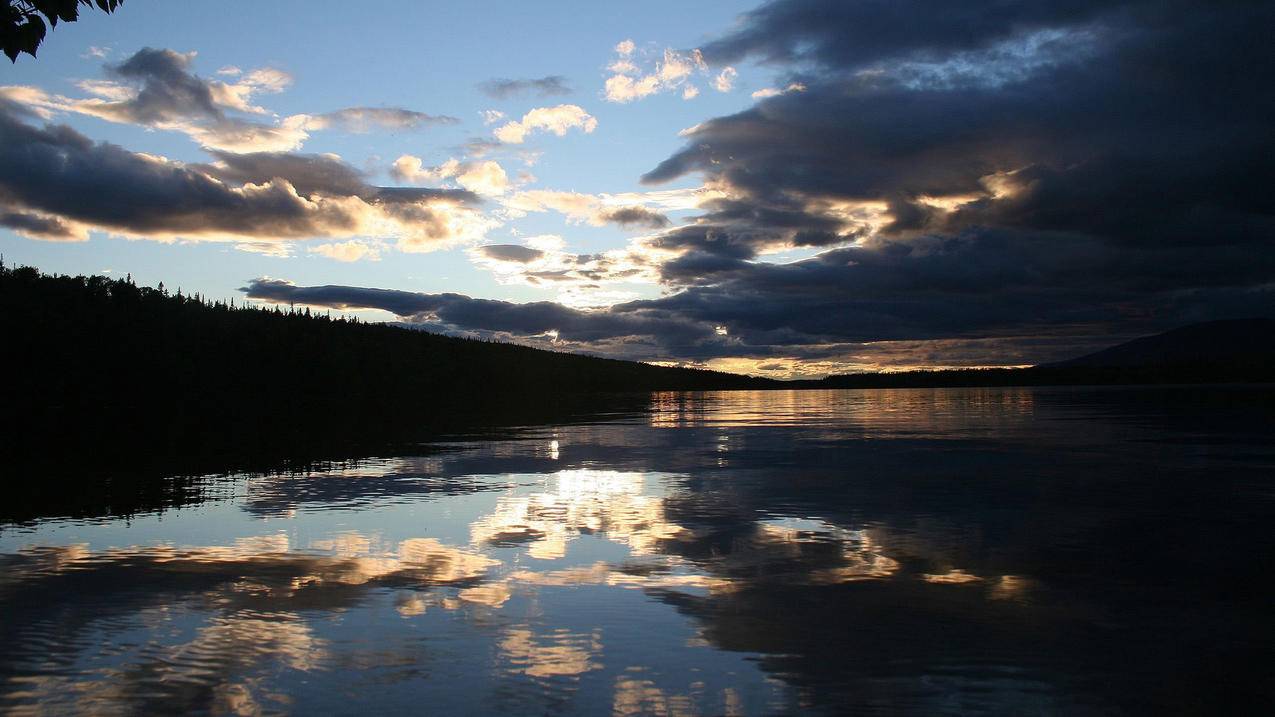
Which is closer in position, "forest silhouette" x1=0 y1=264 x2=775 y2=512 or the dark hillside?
"forest silhouette" x1=0 y1=264 x2=775 y2=512

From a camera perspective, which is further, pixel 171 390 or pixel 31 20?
pixel 171 390

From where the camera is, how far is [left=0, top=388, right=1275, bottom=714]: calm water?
30.0 feet

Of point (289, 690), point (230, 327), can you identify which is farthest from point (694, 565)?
point (230, 327)

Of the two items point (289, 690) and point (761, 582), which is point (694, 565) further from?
point (289, 690)

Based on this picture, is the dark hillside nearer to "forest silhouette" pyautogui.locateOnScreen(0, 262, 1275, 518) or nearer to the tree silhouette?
"forest silhouette" pyautogui.locateOnScreen(0, 262, 1275, 518)

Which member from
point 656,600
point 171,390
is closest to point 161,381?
point 171,390

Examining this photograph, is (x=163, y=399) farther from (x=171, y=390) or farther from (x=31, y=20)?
(x=31, y=20)

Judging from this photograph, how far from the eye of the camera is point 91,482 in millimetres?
27672

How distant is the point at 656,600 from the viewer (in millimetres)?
12867

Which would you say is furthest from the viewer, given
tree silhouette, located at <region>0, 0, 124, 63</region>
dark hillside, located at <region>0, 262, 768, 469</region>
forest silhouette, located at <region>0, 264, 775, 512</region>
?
dark hillside, located at <region>0, 262, 768, 469</region>

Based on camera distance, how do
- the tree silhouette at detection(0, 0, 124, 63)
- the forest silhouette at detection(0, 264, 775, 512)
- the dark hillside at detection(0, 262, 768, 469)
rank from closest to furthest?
the tree silhouette at detection(0, 0, 124, 63), the forest silhouette at detection(0, 264, 775, 512), the dark hillside at detection(0, 262, 768, 469)

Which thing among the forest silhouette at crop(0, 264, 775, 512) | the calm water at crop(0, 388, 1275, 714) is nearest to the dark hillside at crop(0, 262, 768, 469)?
the forest silhouette at crop(0, 264, 775, 512)

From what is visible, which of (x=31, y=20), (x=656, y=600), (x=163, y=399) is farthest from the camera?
(x=163, y=399)

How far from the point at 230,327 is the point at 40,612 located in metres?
127
